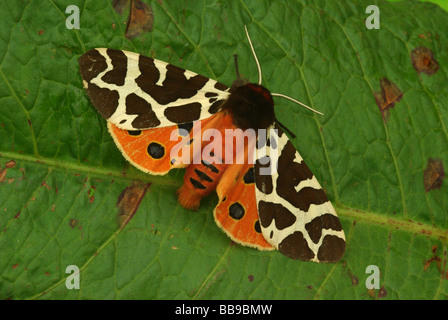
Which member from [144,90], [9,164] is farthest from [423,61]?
[9,164]

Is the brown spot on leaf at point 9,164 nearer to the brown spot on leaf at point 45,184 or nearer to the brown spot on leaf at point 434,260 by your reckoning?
the brown spot on leaf at point 45,184

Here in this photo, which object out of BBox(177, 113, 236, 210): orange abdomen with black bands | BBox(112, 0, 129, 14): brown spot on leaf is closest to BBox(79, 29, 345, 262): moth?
BBox(177, 113, 236, 210): orange abdomen with black bands

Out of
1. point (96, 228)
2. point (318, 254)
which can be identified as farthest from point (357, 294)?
point (96, 228)

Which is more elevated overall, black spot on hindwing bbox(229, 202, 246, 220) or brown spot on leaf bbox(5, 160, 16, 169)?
brown spot on leaf bbox(5, 160, 16, 169)

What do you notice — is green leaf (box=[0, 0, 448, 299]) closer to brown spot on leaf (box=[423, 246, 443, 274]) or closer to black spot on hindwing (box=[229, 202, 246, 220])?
brown spot on leaf (box=[423, 246, 443, 274])

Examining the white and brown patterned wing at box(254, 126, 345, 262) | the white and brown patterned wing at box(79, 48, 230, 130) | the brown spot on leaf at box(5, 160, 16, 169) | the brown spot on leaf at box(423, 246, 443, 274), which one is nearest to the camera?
the brown spot on leaf at box(5, 160, 16, 169)

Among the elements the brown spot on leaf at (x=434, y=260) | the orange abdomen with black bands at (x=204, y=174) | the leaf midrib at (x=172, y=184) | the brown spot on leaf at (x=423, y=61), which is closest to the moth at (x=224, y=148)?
the orange abdomen with black bands at (x=204, y=174)
